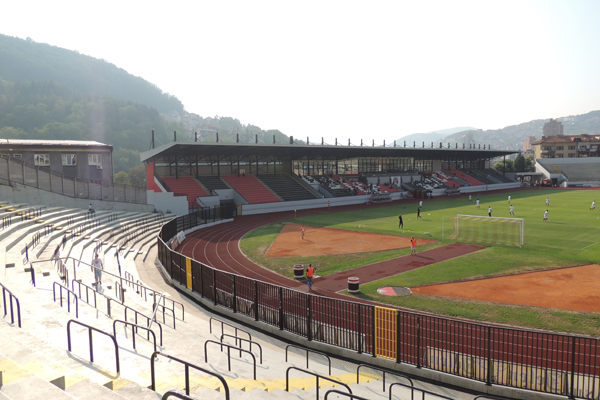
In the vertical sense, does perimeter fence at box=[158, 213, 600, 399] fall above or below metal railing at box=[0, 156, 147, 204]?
below

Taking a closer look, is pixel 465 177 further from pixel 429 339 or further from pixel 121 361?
pixel 121 361

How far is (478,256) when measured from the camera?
82.5 ft

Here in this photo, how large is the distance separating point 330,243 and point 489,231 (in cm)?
1441

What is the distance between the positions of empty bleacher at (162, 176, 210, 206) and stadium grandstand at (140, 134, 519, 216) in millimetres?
131

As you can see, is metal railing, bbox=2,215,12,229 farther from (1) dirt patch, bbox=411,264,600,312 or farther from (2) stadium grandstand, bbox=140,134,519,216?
(1) dirt patch, bbox=411,264,600,312

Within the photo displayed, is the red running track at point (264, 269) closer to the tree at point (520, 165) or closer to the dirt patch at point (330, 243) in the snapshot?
the dirt patch at point (330, 243)

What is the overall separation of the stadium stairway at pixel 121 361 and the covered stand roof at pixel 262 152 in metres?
36.4

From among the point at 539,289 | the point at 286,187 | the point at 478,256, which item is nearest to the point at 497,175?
the point at 286,187

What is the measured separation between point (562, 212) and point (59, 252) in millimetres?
51000

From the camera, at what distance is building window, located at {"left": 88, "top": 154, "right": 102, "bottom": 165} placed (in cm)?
5921

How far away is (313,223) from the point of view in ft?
141

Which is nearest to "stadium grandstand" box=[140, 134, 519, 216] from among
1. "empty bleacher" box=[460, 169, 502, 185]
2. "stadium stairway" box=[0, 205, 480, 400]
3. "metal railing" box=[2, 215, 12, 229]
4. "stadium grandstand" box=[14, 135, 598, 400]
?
"empty bleacher" box=[460, 169, 502, 185]

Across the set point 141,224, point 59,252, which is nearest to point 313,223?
point 141,224

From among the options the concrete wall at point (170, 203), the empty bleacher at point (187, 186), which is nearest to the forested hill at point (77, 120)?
the empty bleacher at point (187, 186)
